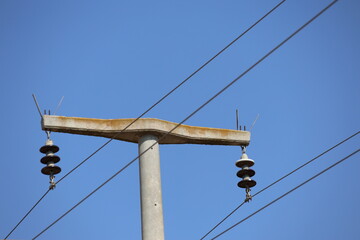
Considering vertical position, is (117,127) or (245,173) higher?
(117,127)

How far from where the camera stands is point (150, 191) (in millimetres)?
14508

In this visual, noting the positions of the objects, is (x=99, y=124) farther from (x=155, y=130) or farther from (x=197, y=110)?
(x=197, y=110)

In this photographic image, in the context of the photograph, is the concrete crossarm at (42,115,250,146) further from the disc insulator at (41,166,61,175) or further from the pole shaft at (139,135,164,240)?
the disc insulator at (41,166,61,175)

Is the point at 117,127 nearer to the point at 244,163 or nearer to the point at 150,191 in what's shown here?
the point at 150,191

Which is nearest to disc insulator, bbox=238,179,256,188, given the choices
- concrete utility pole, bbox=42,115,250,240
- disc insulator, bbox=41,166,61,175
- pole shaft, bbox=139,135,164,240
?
concrete utility pole, bbox=42,115,250,240

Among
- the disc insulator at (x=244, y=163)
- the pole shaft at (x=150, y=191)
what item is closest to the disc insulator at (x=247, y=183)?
the disc insulator at (x=244, y=163)

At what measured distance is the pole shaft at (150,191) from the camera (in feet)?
46.3

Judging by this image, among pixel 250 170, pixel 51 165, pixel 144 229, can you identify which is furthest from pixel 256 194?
pixel 51 165

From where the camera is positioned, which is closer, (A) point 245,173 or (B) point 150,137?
(B) point 150,137

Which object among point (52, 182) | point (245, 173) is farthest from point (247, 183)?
point (52, 182)

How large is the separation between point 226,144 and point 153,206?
86.3 inches

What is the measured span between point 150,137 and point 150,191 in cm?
94

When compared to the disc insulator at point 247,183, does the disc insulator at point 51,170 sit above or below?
above

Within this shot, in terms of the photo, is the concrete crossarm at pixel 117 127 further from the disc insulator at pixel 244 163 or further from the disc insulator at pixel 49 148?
the disc insulator at pixel 244 163
